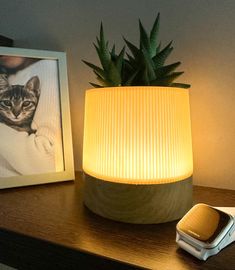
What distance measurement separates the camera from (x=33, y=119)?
29.4 inches

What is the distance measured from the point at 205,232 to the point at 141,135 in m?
0.19

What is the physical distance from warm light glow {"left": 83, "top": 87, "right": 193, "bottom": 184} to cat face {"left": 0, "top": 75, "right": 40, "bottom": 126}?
29cm

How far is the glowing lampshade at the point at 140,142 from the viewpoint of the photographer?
50cm

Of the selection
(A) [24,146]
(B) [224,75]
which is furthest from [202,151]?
(A) [24,146]

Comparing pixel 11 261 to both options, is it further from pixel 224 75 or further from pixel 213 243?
pixel 224 75

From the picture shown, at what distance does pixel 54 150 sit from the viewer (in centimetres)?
76

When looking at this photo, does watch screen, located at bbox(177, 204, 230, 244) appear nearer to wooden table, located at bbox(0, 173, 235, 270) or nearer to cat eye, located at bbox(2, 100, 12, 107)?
wooden table, located at bbox(0, 173, 235, 270)

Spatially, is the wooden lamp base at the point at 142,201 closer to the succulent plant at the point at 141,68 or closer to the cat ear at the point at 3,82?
the succulent plant at the point at 141,68

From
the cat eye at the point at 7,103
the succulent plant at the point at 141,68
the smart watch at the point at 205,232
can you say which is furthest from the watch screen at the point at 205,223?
the cat eye at the point at 7,103

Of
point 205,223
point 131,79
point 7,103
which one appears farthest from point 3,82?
point 205,223

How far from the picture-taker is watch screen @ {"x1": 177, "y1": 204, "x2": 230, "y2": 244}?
0.41 m

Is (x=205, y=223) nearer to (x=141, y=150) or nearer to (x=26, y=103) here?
(x=141, y=150)

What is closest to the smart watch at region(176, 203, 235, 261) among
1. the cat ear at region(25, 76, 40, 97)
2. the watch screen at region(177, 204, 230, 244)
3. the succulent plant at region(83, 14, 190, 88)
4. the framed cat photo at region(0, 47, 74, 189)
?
the watch screen at region(177, 204, 230, 244)

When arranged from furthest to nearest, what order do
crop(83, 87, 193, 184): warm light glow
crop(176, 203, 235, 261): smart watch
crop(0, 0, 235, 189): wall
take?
crop(0, 0, 235, 189): wall → crop(83, 87, 193, 184): warm light glow → crop(176, 203, 235, 261): smart watch
